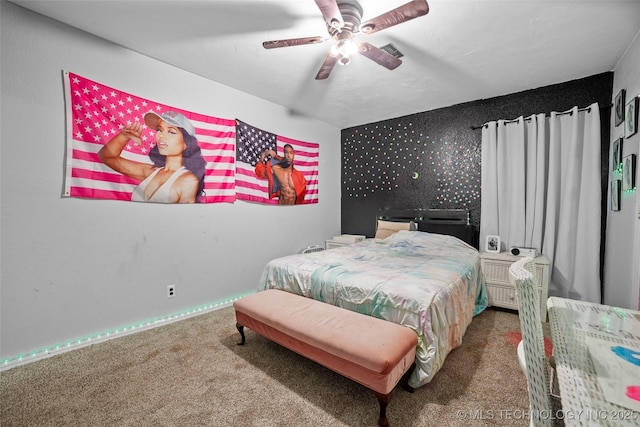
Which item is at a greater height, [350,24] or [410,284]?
[350,24]

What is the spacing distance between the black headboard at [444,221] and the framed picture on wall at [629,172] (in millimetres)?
1337

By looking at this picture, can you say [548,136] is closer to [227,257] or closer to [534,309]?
[534,309]

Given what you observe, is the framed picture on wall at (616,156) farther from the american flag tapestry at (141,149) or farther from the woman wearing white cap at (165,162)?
the woman wearing white cap at (165,162)

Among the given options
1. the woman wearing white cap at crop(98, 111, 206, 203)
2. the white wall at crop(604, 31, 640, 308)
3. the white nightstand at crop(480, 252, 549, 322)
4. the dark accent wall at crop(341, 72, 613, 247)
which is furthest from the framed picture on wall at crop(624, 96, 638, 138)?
the woman wearing white cap at crop(98, 111, 206, 203)

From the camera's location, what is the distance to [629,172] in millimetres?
2045

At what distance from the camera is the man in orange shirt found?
342 centimetres

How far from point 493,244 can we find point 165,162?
145 inches

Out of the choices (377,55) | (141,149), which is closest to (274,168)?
(141,149)

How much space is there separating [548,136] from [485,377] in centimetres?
270

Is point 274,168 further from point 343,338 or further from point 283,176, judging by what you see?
point 343,338

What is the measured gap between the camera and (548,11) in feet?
5.80

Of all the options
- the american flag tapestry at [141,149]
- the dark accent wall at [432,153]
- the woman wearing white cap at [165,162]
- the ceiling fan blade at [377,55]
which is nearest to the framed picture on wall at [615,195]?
the dark accent wall at [432,153]

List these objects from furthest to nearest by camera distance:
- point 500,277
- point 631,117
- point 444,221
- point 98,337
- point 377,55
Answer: point 444,221
point 500,277
point 98,337
point 631,117
point 377,55

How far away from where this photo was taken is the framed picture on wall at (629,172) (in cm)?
200
